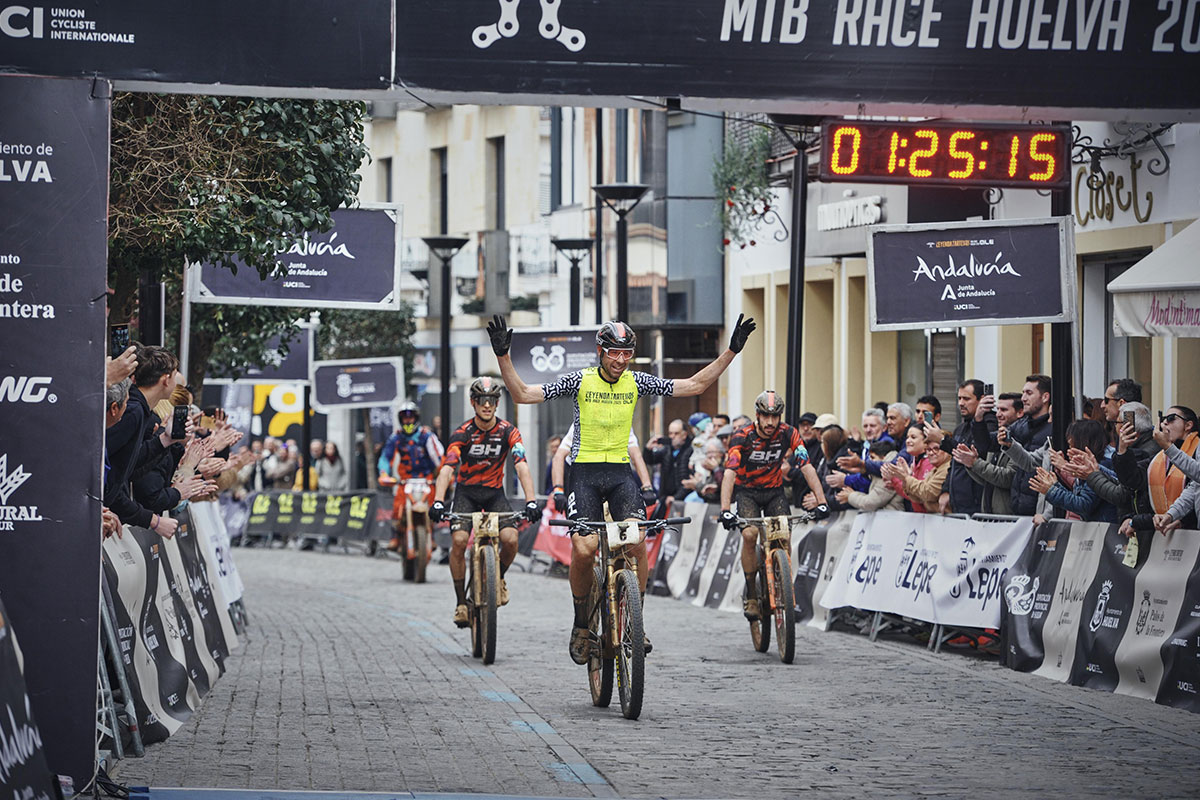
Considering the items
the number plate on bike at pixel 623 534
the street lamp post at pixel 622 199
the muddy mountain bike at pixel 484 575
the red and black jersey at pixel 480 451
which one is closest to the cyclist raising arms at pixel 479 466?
the red and black jersey at pixel 480 451

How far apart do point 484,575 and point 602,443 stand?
334 cm

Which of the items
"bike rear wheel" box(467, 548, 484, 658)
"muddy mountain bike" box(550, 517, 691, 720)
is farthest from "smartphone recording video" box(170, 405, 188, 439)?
"bike rear wheel" box(467, 548, 484, 658)

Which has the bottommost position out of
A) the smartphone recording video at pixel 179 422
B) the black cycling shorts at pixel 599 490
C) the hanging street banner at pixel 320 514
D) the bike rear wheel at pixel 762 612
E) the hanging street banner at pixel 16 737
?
the hanging street banner at pixel 320 514

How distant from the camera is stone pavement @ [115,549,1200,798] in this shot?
9133 mm

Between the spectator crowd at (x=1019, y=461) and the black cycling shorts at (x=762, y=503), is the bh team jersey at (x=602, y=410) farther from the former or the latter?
the black cycling shorts at (x=762, y=503)

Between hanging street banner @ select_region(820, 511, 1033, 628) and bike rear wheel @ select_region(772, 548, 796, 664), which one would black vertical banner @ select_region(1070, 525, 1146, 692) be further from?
bike rear wheel @ select_region(772, 548, 796, 664)

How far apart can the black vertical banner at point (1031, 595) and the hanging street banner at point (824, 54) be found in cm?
488

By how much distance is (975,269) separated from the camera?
1641 cm

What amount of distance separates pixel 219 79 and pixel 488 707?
436 cm

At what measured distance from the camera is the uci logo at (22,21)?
347 inches

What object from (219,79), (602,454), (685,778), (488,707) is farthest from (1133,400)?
(219,79)

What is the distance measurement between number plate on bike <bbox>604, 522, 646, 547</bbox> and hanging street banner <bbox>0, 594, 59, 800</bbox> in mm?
4918

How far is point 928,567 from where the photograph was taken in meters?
16.1

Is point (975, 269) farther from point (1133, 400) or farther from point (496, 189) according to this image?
point (496, 189)
